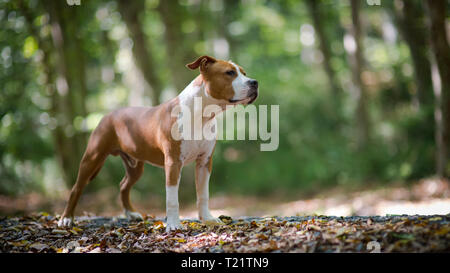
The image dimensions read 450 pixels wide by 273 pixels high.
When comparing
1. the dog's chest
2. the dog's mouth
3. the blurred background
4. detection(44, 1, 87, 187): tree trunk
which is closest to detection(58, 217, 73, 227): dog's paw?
the dog's chest

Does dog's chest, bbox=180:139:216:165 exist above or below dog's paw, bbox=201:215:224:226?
above

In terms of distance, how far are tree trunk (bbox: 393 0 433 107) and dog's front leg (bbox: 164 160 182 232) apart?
1084 centimetres

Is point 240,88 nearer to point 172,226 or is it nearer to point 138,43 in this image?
point 172,226

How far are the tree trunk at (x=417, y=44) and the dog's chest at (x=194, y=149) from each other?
33.9ft

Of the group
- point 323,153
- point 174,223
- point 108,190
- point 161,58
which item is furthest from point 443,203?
point 161,58

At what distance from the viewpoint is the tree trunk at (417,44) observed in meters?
13.2

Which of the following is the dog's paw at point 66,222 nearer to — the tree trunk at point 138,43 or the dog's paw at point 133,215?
the dog's paw at point 133,215

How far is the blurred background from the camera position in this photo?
37.1 ft

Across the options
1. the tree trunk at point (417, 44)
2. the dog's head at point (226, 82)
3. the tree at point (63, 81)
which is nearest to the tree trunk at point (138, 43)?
the tree at point (63, 81)

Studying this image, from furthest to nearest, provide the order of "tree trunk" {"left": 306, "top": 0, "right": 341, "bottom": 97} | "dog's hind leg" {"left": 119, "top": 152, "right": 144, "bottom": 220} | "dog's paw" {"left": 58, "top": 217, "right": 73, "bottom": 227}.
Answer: "tree trunk" {"left": 306, "top": 0, "right": 341, "bottom": 97}, "dog's hind leg" {"left": 119, "top": 152, "right": 144, "bottom": 220}, "dog's paw" {"left": 58, "top": 217, "right": 73, "bottom": 227}

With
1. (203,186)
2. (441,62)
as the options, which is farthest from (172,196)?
(441,62)

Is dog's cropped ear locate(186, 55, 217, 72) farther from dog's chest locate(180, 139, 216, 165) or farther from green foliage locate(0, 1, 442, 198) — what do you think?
green foliage locate(0, 1, 442, 198)

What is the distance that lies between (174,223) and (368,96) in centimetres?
1288
